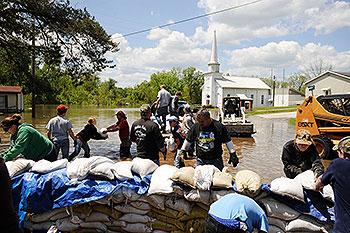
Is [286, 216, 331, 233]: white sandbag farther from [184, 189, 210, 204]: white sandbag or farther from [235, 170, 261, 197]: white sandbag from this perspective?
[184, 189, 210, 204]: white sandbag

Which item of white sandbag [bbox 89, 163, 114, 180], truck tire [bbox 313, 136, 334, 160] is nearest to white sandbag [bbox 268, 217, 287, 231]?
white sandbag [bbox 89, 163, 114, 180]

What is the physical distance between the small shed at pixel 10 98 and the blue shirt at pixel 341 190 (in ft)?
139

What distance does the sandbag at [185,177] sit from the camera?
3915mm

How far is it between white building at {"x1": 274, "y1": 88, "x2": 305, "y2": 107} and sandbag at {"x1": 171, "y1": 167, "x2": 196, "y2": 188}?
6863 cm

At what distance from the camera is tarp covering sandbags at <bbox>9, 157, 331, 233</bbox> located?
3.93 meters

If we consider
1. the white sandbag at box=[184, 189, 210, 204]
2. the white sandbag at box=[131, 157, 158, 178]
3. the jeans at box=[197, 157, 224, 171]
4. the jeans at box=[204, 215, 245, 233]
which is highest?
the jeans at box=[204, 215, 245, 233]

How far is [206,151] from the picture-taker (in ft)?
16.8

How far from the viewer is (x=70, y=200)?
13.3ft

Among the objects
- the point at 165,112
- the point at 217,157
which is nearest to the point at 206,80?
the point at 165,112

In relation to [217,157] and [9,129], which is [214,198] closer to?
[217,157]

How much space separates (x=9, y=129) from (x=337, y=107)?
31.1 ft

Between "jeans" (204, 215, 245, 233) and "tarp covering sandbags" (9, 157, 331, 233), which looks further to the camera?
"tarp covering sandbags" (9, 157, 331, 233)

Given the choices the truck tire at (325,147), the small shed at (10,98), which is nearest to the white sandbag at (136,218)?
the truck tire at (325,147)

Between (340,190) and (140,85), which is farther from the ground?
(140,85)
